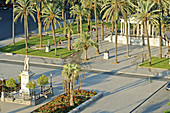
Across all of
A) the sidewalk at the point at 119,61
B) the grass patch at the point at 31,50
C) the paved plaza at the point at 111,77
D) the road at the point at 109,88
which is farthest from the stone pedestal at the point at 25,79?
the grass patch at the point at 31,50

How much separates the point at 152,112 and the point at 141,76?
16318mm

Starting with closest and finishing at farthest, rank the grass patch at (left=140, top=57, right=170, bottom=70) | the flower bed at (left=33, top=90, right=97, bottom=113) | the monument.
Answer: the flower bed at (left=33, top=90, right=97, bottom=113), the monument, the grass patch at (left=140, top=57, right=170, bottom=70)

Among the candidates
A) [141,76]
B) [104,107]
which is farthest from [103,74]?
[104,107]

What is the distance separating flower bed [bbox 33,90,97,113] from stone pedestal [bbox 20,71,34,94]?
4322 mm

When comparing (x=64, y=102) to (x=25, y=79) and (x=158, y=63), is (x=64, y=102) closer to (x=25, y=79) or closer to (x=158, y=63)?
(x=25, y=79)

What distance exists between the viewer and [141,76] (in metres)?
59.8

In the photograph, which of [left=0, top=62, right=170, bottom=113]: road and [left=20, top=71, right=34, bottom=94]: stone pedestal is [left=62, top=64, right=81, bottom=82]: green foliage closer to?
[left=0, top=62, right=170, bottom=113]: road

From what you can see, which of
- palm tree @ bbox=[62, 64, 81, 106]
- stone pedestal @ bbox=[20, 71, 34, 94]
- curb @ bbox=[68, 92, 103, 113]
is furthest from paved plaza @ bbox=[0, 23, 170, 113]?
palm tree @ bbox=[62, 64, 81, 106]

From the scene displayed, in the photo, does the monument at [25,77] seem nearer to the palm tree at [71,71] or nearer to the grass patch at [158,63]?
the palm tree at [71,71]

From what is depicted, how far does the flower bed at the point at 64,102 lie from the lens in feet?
143

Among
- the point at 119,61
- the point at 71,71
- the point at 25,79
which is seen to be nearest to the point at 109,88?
the point at 71,71

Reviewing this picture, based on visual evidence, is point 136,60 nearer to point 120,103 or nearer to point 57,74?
point 57,74

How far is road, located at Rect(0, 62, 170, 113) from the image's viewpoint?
4531cm

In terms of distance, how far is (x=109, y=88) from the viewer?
53500 mm
